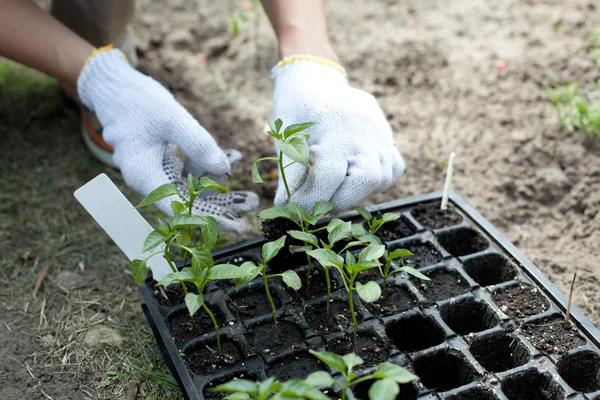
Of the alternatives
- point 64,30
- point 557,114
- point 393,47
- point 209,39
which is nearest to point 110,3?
point 64,30

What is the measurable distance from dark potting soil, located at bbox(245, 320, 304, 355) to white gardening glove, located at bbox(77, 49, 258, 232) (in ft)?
0.93

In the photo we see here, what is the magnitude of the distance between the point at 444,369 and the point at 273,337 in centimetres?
36

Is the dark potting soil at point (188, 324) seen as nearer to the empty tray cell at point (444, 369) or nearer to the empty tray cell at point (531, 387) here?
the empty tray cell at point (444, 369)

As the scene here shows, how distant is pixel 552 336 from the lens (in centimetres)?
132

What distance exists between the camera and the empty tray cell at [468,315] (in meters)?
1.40

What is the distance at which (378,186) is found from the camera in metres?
1.51

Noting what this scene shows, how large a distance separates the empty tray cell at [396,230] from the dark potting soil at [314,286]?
175 mm

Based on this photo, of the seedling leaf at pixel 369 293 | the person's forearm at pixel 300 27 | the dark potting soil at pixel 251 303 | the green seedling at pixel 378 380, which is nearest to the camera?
the green seedling at pixel 378 380

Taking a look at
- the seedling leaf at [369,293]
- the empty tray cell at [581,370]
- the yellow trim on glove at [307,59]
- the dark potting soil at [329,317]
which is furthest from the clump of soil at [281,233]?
the empty tray cell at [581,370]

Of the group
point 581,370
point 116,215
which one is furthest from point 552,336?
point 116,215

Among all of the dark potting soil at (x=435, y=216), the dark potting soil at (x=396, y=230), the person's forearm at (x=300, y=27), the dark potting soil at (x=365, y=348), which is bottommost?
the dark potting soil at (x=365, y=348)

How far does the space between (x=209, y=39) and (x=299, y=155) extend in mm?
1641

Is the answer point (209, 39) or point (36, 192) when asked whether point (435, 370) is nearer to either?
point (36, 192)

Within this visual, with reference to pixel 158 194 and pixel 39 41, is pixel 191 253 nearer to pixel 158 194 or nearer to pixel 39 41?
pixel 158 194
